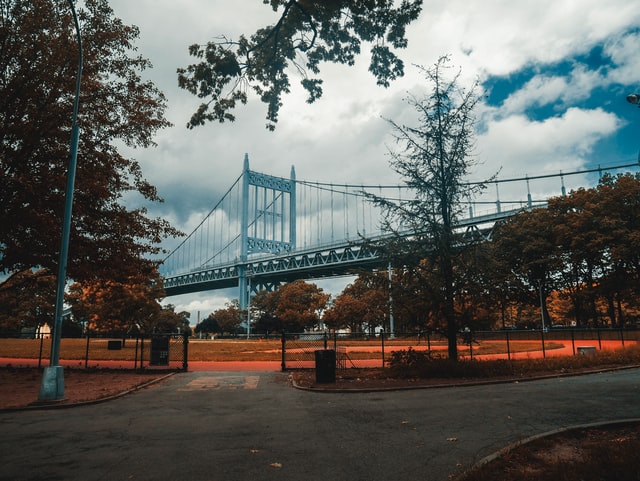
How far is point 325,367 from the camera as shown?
45.4 ft

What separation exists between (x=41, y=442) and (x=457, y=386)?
387 inches

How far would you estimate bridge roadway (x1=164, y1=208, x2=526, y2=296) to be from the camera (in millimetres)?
75750

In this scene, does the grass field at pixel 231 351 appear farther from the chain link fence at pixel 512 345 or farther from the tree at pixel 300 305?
the tree at pixel 300 305

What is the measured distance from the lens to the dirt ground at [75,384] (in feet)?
36.6

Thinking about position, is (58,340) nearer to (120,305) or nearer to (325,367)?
(325,367)

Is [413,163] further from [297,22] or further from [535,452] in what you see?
[535,452]

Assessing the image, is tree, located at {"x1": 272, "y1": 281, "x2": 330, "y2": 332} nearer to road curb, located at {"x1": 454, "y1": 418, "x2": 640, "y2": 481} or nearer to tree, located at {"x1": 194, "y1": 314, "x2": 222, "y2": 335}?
tree, located at {"x1": 194, "y1": 314, "x2": 222, "y2": 335}

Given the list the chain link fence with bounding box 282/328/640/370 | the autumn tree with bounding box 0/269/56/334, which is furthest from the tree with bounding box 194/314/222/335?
the chain link fence with bounding box 282/328/640/370

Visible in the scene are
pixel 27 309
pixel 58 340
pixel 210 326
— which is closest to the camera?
pixel 58 340

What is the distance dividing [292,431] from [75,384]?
970 cm

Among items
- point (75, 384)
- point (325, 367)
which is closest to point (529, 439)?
point (325, 367)

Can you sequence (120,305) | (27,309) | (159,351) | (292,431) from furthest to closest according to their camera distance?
1. (27,309)
2. (120,305)
3. (159,351)
4. (292,431)

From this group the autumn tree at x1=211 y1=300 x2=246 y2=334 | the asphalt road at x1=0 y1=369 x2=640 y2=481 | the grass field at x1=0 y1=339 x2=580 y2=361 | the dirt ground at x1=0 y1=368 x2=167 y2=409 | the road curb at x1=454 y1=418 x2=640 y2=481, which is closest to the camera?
the road curb at x1=454 y1=418 x2=640 y2=481

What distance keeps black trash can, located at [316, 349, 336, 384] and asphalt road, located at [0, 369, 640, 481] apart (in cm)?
145
